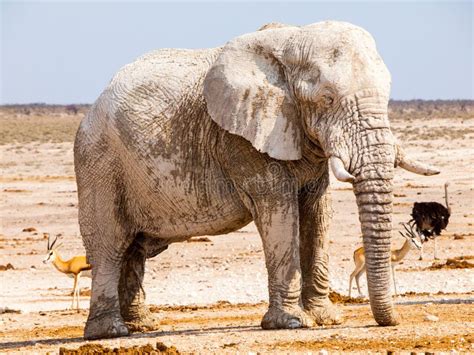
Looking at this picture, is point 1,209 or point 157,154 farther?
point 1,209

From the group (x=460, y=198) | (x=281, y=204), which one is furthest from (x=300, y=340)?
(x=460, y=198)

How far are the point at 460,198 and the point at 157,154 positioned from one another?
2011 cm

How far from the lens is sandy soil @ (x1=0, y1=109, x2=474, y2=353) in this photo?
495 inches

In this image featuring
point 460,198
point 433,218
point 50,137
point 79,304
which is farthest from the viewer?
point 50,137

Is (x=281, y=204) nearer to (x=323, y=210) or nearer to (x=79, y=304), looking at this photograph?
(x=323, y=210)

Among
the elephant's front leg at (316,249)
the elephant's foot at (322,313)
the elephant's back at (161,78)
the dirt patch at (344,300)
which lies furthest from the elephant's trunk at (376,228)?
the dirt patch at (344,300)

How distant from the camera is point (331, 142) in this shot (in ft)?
41.2

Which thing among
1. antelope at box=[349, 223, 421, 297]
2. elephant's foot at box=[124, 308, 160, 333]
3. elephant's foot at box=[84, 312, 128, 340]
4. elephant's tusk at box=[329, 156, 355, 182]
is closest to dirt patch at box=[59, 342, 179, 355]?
elephant's foot at box=[84, 312, 128, 340]

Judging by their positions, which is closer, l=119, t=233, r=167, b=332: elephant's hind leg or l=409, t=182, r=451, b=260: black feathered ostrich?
l=119, t=233, r=167, b=332: elephant's hind leg

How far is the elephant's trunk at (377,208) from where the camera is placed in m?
Answer: 12.2

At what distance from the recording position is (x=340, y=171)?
12.1m

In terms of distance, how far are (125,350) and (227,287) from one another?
7.31 meters

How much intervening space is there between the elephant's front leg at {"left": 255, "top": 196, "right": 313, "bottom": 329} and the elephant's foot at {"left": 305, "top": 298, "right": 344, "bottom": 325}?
1.95ft

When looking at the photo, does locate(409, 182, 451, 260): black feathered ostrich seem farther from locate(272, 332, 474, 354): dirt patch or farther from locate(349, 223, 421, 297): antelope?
locate(272, 332, 474, 354): dirt patch
